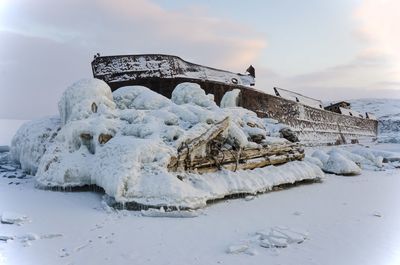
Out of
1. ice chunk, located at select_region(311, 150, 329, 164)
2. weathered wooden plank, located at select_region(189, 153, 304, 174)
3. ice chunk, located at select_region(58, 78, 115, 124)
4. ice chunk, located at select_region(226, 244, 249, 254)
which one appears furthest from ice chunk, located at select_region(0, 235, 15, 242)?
ice chunk, located at select_region(311, 150, 329, 164)

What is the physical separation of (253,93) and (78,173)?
30.9 feet

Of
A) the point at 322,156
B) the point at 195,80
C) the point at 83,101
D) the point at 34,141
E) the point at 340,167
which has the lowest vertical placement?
the point at 340,167

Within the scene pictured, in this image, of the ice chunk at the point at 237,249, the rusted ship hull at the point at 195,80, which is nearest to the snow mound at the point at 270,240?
the ice chunk at the point at 237,249

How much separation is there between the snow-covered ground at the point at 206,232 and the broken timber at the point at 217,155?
A: 0.84 meters

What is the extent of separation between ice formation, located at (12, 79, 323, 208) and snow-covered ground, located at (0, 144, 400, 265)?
325 mm

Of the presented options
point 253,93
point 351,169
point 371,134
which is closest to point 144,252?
point 351,169

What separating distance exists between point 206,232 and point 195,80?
936cm

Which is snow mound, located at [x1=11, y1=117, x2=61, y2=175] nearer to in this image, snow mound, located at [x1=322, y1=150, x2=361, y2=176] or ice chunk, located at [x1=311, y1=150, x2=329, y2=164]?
snow mound, located at [x1=322, y1=150, x2=361, y2=176]

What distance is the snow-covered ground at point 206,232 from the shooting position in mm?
3422

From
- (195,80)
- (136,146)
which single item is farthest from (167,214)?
(195,80)

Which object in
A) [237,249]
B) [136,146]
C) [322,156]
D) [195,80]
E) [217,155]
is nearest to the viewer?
[237,249]

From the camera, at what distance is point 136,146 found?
18.7ft

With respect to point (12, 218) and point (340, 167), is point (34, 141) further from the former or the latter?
point (340, 167)

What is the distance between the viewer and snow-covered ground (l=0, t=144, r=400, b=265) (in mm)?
3422
